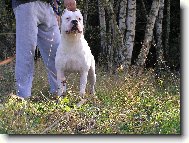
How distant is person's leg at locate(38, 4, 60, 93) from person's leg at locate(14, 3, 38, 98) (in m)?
0.25

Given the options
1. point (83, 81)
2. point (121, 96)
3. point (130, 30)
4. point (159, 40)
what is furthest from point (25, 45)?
point (159, 40)

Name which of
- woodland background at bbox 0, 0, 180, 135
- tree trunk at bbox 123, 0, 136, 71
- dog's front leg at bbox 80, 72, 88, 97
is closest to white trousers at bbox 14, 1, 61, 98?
woodland background at bbox 0, 0, 180, 135

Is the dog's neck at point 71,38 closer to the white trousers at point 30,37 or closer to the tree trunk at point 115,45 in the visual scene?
the white trousers at point 30,37

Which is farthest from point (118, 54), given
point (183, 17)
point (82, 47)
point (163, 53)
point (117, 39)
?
point (183, 17)

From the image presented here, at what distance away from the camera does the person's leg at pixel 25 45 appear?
19.3ft

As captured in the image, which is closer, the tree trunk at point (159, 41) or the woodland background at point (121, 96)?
the woodland background at point (121, 96)

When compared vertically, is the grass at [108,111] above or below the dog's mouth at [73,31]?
below

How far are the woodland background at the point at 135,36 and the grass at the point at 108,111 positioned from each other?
0.62 meters

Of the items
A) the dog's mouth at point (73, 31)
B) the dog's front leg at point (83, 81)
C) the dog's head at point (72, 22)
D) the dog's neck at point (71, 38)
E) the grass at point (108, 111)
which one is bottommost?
the grass at point (108, 111)

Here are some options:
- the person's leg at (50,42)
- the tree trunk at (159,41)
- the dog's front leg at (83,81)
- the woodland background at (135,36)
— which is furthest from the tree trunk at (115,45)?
the dog's front leg at (83,81)

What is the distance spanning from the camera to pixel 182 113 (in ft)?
15.3

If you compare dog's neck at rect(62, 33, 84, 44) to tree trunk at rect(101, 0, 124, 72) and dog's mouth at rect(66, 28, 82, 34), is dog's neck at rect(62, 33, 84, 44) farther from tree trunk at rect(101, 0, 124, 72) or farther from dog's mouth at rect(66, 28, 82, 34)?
tree trunk at rect(101, 0, 124, 72)

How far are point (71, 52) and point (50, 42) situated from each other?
0.49 m

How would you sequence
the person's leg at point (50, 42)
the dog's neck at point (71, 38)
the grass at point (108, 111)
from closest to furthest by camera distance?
the grass at point (108, 111), the dog's neck at point (71, 38), the person's leg at point (50, 42)
